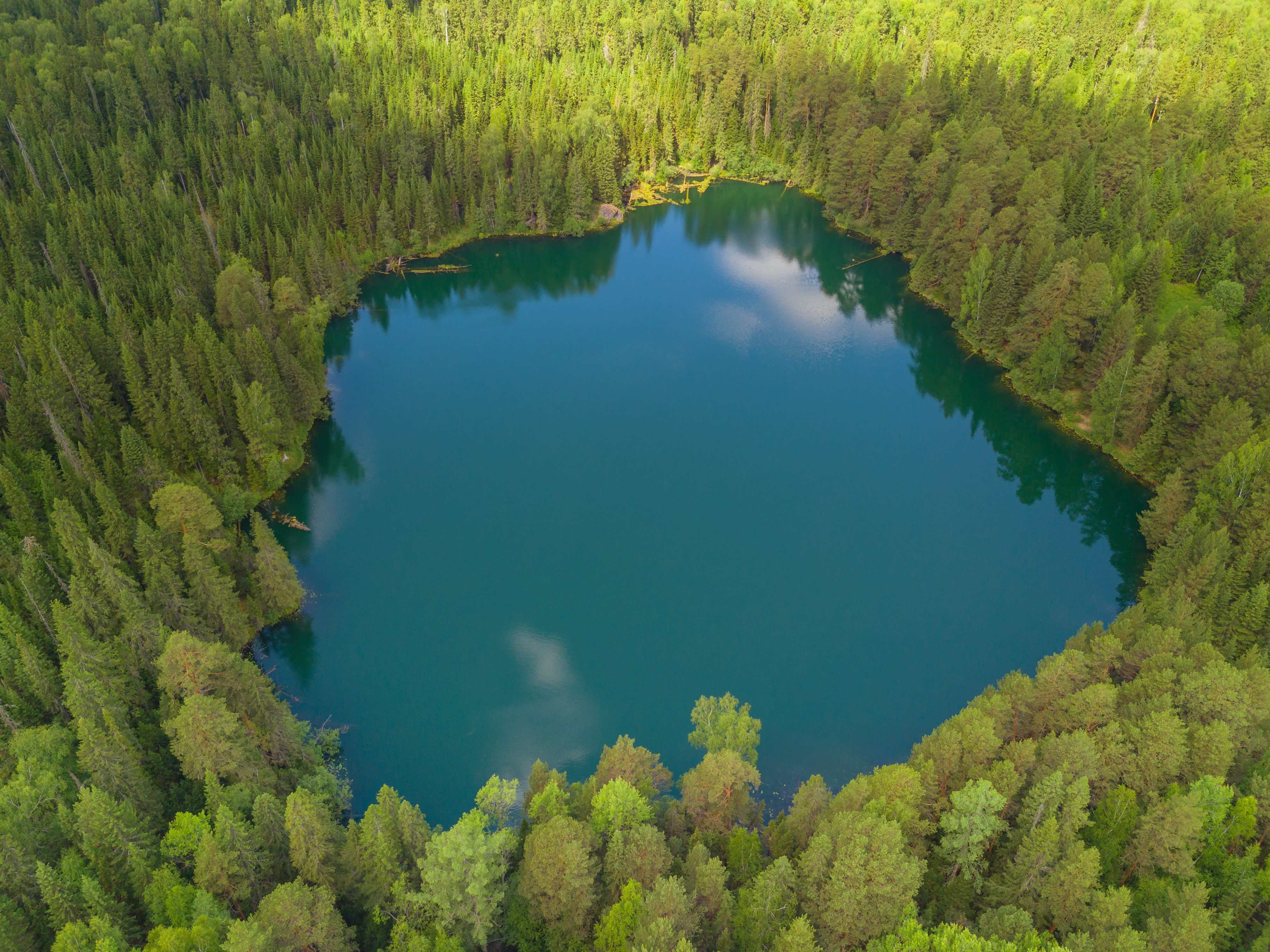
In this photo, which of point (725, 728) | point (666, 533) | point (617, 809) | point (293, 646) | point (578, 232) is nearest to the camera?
point (617, 809)

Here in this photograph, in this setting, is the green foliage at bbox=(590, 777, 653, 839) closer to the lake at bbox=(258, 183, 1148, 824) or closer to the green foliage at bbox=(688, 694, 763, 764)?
the green foliage at bbox=(688, 694, 763, 764)

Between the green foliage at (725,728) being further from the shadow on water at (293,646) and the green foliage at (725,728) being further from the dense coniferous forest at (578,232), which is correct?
the shadow on water at (293,646)

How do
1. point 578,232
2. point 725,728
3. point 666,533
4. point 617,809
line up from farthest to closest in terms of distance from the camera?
1. point 578,232
2. point 666,533
3. point 725,728
4. point 617,809

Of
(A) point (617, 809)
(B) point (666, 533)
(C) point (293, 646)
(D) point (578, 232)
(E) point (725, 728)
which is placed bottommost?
(C) point (293, 646)

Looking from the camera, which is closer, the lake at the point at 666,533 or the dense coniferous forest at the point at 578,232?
the dense coniferous forest at the point at 578,232

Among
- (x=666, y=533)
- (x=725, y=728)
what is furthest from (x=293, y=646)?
(x=725, y=728)

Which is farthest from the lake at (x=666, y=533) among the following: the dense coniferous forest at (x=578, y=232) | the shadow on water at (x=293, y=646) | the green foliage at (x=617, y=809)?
the green foliage at (x=617, y=809)

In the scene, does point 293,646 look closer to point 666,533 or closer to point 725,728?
point 666,533

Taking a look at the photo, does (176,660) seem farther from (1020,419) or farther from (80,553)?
(1020,419)
